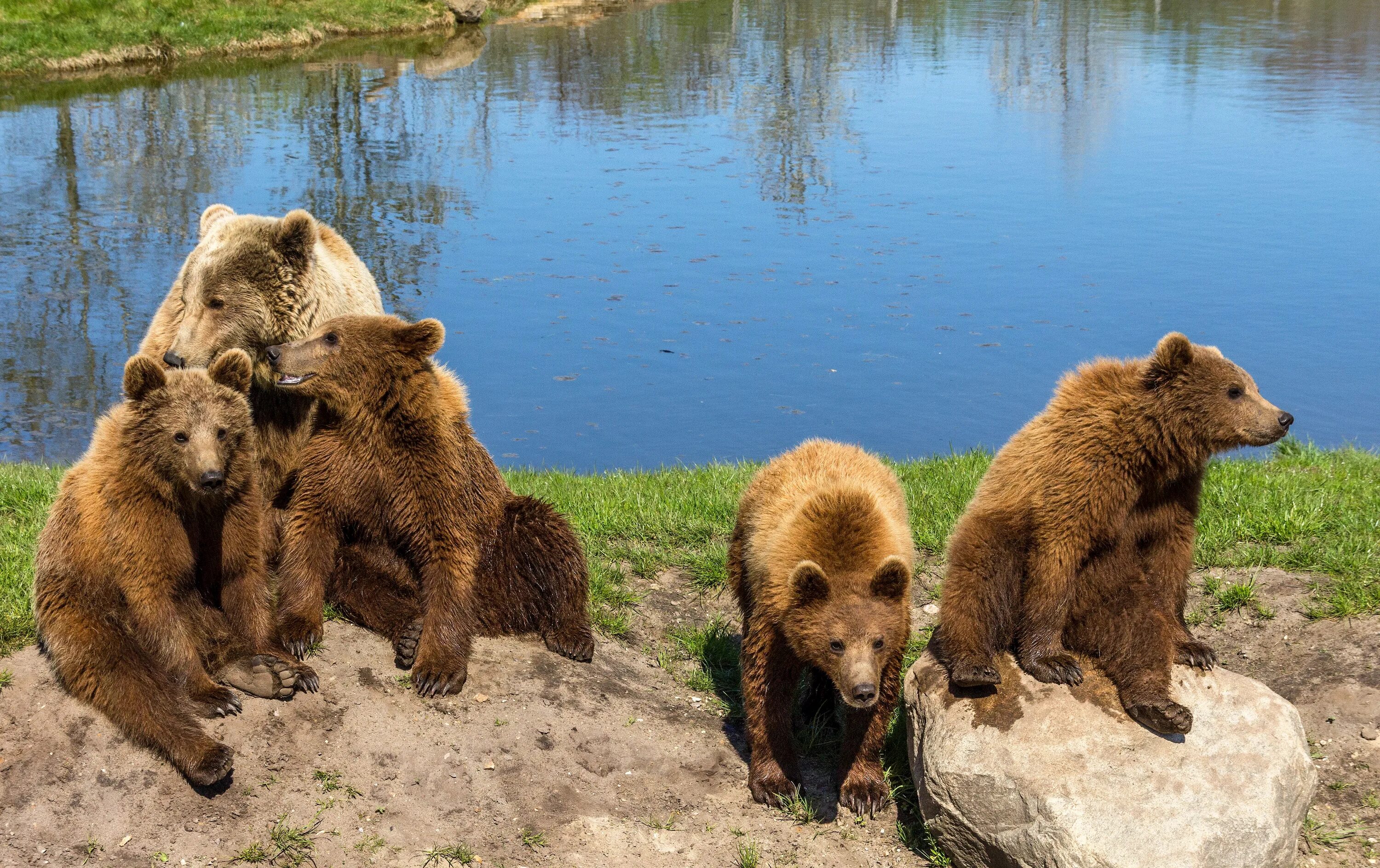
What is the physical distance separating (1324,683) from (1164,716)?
1.65 m

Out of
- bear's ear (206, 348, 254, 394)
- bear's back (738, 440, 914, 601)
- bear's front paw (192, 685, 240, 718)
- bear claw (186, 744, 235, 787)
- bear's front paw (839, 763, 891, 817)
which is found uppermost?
bear's ear (206, 348, 254, 394)

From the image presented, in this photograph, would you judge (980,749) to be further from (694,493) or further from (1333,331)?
(1333,331)

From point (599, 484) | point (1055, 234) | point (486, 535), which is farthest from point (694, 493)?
point (1055, 234)

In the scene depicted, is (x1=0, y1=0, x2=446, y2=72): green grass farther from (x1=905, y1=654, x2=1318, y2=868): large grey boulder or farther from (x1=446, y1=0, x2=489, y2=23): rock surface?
(x1=905, y1=654, x2=1318, y2=868): large grey boulder

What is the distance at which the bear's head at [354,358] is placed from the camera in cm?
605

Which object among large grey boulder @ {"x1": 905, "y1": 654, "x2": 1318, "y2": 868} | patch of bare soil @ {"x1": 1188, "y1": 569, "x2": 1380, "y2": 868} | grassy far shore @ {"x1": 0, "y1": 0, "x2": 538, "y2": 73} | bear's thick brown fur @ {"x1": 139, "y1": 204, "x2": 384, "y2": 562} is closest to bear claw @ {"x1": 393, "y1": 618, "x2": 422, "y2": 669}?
bear's thick brown fur @ {"x1": 139, "y1": 204, "x2": 384, "y2": 562}

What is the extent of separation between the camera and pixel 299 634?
604cm

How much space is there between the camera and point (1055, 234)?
1758cm

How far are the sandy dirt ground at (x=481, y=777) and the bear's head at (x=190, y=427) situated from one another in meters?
1.12

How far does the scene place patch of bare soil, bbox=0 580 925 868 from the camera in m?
5.14

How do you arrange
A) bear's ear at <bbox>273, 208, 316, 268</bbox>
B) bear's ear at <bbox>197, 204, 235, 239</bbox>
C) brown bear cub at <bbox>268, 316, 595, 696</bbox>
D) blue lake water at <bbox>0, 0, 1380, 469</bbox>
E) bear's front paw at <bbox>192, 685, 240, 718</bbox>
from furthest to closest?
1. blue lake water at <bbox>0, 0, 1380, 469</bbox>
2. bear's ear at <bbox>197, 204, 235, 239</bbox>
3. bear's ear at <bbox>273, 208, 316, 268</bbox>
4. brown bear cub at <bbox>268, 316, 595, 696</bbox>
5. bear's front paw at <bbox>192, 685, 240, 718</bbox>

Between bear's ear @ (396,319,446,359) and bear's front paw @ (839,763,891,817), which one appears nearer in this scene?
bear's front paw @ (839,763,891,817)

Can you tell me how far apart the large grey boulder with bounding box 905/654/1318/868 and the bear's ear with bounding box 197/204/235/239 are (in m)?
4.70

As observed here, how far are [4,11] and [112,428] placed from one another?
2874cm
